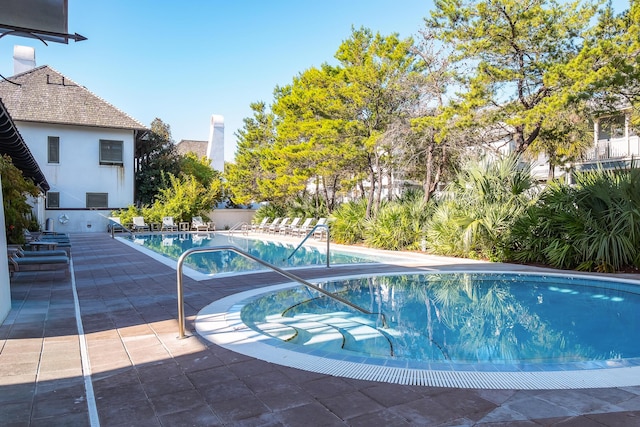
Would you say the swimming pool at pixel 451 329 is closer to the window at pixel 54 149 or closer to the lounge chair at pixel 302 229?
the lounge chair at pixel 302 229

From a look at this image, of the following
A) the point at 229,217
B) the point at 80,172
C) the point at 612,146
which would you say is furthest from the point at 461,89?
the point at 80,172

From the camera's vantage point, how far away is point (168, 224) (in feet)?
83.5

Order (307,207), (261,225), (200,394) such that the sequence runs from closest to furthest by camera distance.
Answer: (200,394) < (307,207) < (261,225)

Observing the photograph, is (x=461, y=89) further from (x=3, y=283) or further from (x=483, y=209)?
(x=3, y=283)

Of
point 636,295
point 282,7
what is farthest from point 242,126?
point 636,295

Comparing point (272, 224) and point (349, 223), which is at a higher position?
point (349, 223)

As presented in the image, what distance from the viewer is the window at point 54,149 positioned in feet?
85.6

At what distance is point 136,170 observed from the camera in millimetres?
30609

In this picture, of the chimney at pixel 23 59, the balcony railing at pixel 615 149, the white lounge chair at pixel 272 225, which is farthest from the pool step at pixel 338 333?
the chimney at pixel 23 59

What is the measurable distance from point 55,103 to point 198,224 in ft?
36.6

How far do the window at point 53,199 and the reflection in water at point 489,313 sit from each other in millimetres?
22817

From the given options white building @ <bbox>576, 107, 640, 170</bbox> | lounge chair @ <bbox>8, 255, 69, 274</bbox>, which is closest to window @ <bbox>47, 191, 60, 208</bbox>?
lounge chair @ <bbox>8, 255, 69, 274</bbox>

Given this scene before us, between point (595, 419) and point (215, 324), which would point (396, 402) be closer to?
point (595, 419)

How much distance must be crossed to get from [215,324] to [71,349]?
60.2 inches
